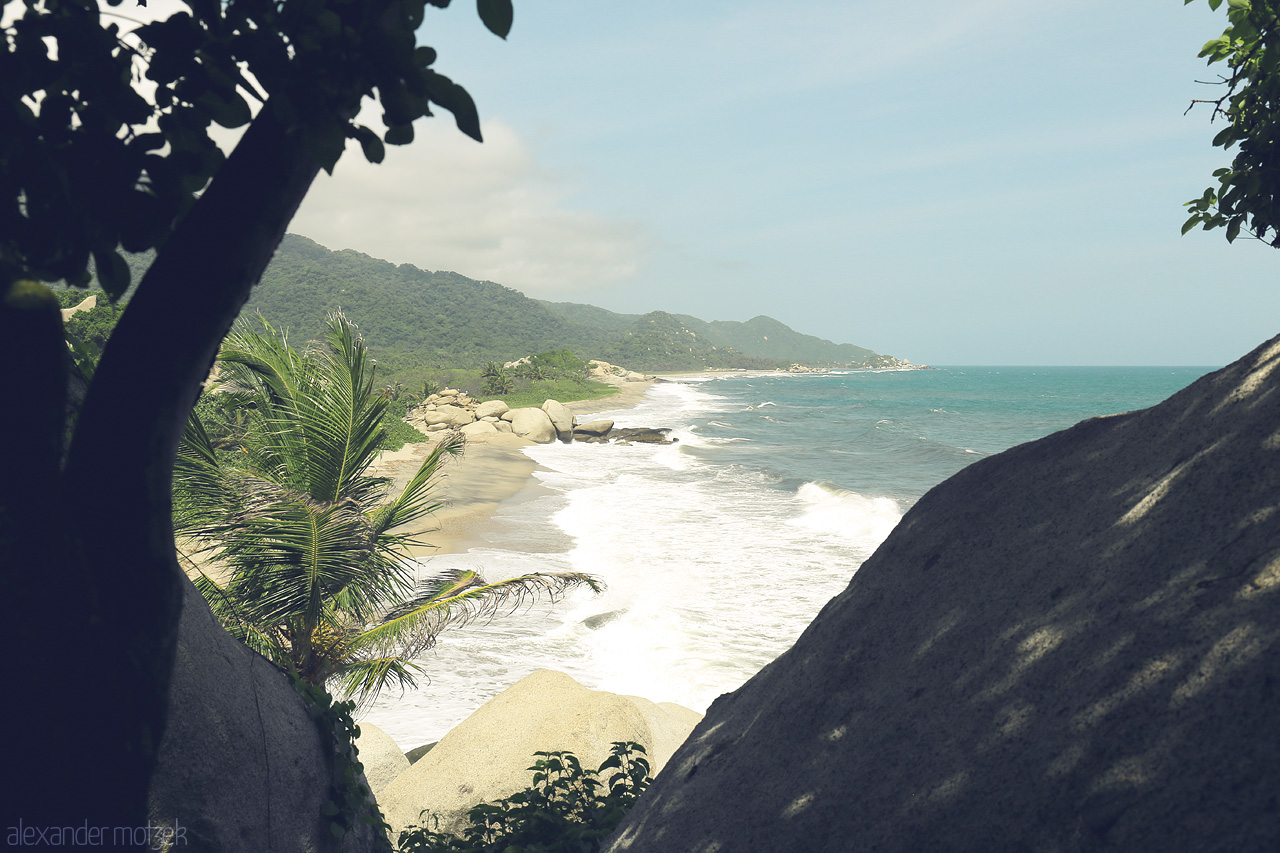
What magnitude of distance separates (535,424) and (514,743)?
105ft

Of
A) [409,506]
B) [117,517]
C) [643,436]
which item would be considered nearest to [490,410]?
[643,436]

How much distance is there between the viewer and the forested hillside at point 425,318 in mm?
104625

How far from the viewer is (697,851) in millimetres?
3180

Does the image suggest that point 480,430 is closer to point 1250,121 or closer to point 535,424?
point 535,424

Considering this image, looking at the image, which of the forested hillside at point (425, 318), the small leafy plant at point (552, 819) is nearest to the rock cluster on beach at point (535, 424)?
the forested hillside at point (425, 318)

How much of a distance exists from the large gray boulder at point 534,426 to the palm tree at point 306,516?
99.0 ft

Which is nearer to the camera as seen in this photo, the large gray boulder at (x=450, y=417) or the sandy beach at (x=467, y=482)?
the sandy beach at (x=467, y=482)

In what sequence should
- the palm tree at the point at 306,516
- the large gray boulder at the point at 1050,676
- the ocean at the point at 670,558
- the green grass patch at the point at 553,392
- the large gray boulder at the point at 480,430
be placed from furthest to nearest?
1. the green grass patch at the point at 553,392
2. the large gray boulder at the point at 480,430
3. the ocean at the point at 670,558
4. the palm tree at the point at 306,516
5. the large gray boulder at the point at 1050,676

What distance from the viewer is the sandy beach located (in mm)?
17469

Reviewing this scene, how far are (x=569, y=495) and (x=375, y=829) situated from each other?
1891 cm

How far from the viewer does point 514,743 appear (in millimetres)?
7062

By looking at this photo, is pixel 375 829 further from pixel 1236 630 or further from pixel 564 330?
pixel 564 330

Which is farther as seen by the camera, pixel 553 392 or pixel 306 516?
pixel 553 392

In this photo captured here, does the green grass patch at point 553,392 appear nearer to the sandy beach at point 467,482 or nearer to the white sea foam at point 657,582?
the sandy beach at point 467,482
